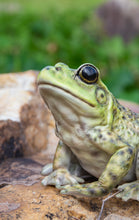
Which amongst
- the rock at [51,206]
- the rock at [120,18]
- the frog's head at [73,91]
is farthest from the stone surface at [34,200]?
the rock at [120,18]

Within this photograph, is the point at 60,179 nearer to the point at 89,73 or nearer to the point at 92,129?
the point at 92,129

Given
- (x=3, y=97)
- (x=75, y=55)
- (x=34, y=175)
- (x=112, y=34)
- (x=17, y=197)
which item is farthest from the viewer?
(x=112, y=34)

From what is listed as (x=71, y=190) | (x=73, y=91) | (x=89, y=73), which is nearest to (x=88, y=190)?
(x=71, y=190)

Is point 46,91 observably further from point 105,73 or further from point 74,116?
point 105,73

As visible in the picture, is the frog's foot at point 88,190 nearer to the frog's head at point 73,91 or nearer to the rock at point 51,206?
the rock at point 51,206

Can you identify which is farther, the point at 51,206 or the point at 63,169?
the point at 63,169

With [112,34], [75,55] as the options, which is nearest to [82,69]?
[75,55]

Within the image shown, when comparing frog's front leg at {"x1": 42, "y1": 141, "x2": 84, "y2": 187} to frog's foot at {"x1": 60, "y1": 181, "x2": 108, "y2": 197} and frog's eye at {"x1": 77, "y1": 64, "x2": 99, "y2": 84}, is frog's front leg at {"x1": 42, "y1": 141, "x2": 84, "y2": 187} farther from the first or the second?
frog's eye at {"x1": 77, "y1": 64, "x2": 99, "y2": 84}
